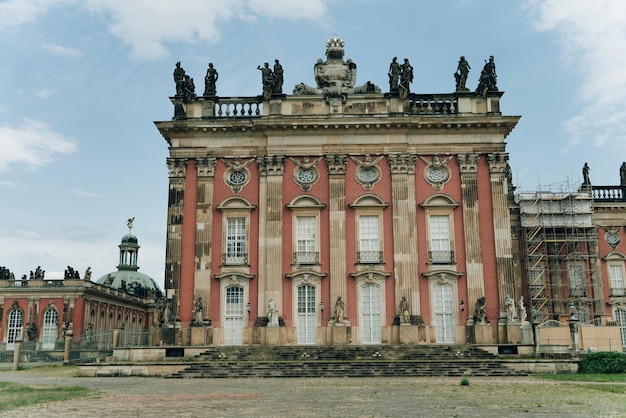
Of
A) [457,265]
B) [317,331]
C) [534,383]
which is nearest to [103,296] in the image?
[317,331]

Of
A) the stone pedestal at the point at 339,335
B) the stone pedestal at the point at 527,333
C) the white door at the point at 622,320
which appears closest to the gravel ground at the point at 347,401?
the stone pedestal at the point at 339,335

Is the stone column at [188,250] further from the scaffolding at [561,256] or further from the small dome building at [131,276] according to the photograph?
the small dome building at [131,276]

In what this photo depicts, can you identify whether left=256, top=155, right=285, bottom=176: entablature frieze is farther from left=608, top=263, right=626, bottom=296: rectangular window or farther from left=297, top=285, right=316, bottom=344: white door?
left=608, top=263, right=626, bottom=296: rectangular window

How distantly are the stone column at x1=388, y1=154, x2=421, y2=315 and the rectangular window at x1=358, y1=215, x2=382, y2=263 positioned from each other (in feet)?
2.95

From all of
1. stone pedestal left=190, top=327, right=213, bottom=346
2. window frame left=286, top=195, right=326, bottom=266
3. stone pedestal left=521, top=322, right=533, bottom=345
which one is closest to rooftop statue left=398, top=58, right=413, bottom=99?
window frame left=286, top=195, right=326, bottom=266

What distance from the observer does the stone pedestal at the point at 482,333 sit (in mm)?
30391

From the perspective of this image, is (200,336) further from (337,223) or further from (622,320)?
(622,320)

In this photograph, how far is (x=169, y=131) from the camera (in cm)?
3353

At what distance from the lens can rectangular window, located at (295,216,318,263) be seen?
3206 centimetres

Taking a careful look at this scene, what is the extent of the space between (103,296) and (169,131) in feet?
97.0

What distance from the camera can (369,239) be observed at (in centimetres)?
3231

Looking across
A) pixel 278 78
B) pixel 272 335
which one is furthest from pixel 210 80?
pixel 272 335

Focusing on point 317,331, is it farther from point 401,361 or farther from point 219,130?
point 219,130

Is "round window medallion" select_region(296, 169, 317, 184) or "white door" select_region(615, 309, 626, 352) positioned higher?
"round window medallion" select_region(296, 169, 317, 184)
